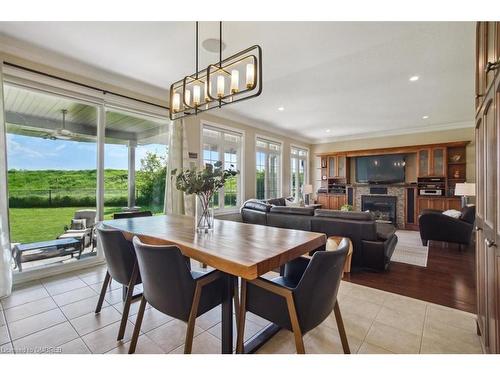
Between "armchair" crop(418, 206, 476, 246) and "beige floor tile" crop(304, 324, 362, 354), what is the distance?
138 inches

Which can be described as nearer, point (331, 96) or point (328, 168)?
point (331, 96)

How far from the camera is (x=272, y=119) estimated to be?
5785mm

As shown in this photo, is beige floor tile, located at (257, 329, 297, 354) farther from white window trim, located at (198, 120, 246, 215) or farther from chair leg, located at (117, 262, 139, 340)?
white window trim, located at (198, 120, 246, 215)

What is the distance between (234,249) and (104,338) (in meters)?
1.32

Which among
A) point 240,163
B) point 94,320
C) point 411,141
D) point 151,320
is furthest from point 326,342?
point 411,141

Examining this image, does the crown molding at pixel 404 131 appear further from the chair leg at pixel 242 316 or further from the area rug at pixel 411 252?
the chair leg at pixel 242 316

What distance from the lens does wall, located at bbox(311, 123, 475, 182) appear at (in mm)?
5742

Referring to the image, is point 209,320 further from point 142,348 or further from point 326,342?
point 326,342

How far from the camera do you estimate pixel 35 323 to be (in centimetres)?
197
